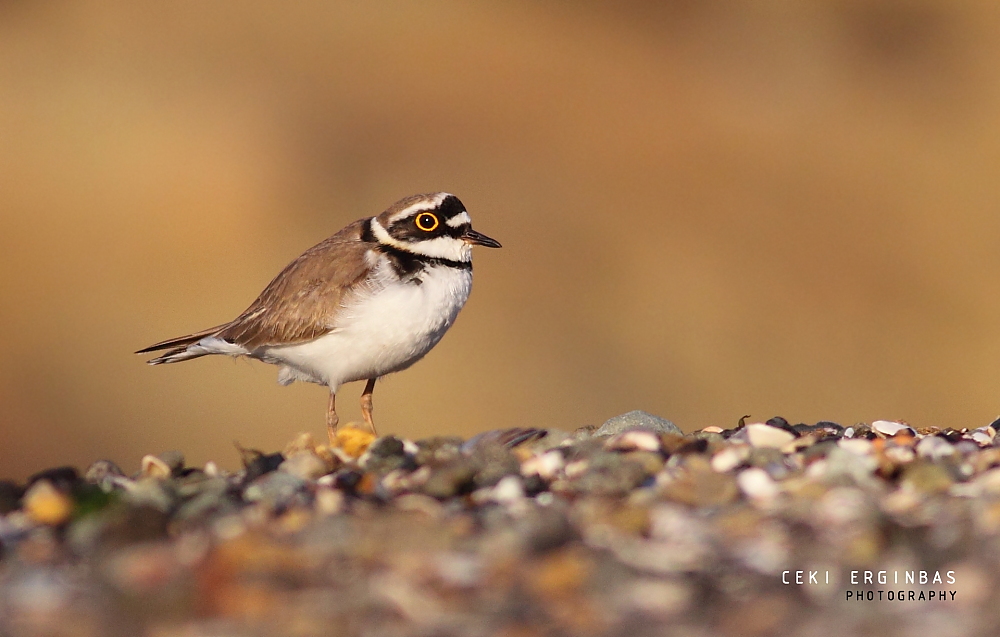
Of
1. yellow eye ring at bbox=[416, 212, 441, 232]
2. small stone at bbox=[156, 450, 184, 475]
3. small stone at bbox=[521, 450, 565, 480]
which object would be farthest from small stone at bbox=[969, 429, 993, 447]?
small stone at bbox=[156, 450, 184, 475]

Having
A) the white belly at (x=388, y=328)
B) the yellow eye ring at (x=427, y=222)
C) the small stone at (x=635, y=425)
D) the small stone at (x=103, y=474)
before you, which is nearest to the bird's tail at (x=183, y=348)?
the white belly at (x=388, y=328)

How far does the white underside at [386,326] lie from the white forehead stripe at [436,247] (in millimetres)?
95

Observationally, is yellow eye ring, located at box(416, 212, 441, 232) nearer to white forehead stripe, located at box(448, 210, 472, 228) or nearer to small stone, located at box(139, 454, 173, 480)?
white forehead stripe, located at box(448, 210, 472, 228)

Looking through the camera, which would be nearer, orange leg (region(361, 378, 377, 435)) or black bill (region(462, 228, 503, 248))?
black bill (region(462, 228, 503, 248))

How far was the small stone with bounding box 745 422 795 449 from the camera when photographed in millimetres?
4934

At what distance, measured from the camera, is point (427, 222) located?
6457mm

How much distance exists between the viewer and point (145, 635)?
2994 millimetres

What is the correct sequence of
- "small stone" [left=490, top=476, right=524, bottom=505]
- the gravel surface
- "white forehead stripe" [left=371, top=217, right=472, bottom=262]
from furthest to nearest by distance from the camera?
1. "white forehead stripe" [left=371, top=217, right=472, bottom=262]
2. "small stone" [left=490, top=476, right=524, bottom=505]
3. the gravel surface

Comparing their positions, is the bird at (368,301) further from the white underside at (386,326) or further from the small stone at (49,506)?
the small stone at (49,506)

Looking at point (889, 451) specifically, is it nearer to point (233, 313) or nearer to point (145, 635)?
point (145, 635)

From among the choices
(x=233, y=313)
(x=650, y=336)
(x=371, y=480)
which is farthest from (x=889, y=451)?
(x=233, y=313)

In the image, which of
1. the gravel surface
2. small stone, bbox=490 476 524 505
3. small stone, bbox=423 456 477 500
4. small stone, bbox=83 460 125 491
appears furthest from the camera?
small stone, bbox=83 460 125 491

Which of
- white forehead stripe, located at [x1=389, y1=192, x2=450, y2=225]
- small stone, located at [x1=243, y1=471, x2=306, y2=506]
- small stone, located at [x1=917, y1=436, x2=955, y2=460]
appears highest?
white forehead stripe, located at [x1=389, y1=192, x2=450, y2=225]

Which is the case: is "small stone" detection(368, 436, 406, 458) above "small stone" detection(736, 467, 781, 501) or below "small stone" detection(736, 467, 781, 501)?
above
